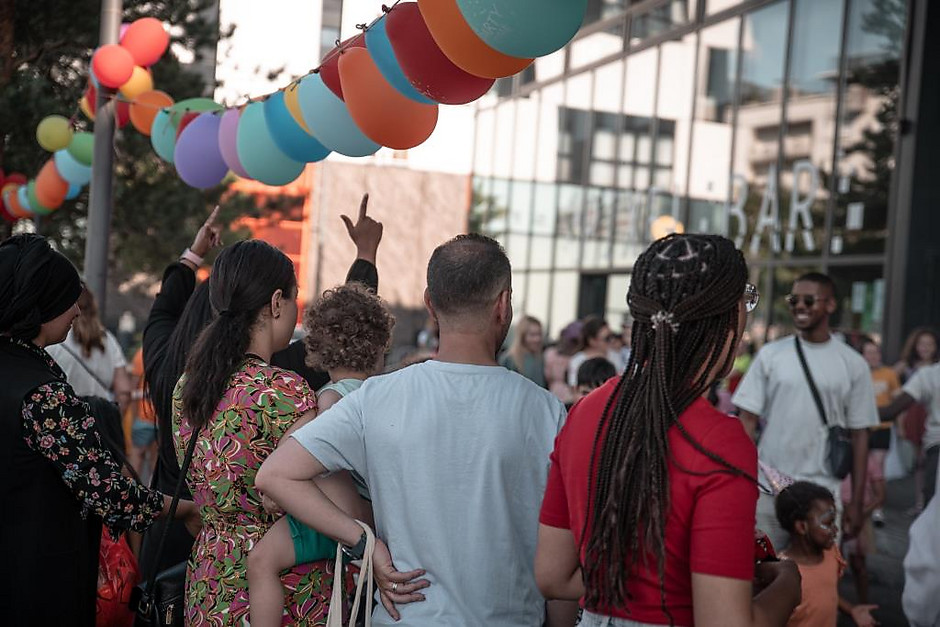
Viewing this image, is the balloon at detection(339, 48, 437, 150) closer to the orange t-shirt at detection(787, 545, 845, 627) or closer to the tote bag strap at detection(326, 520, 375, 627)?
the tote bag strap at detection(326, 520, 375, 627)

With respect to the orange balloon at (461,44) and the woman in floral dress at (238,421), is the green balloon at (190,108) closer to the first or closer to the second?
the orange balloon at (461,44)

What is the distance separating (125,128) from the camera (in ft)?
37.4

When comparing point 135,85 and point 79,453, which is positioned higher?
point 135,85

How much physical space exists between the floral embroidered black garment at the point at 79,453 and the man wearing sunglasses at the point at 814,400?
3.92 metres

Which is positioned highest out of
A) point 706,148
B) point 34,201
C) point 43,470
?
point 706,148

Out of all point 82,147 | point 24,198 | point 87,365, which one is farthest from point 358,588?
point 24,198

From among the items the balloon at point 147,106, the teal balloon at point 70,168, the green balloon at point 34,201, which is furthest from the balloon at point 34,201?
the balloon at point 147,106

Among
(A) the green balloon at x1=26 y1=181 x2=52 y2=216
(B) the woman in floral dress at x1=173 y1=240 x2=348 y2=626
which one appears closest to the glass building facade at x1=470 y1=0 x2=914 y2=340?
(A) the green balloon at x1=26 y1=181 x2=52 y2=216

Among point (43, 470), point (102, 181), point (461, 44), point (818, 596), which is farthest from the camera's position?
point (102, 181)

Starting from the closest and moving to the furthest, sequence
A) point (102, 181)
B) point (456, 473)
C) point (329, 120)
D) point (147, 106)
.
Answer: point (456, 473) < point (329, 120) < point (147, 106) < point (102, 181)

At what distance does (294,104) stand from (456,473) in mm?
3118

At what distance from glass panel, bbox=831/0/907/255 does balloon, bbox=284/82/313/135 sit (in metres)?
10.2

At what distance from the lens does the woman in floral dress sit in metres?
2.93

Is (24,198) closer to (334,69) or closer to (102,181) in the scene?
(102,181)
